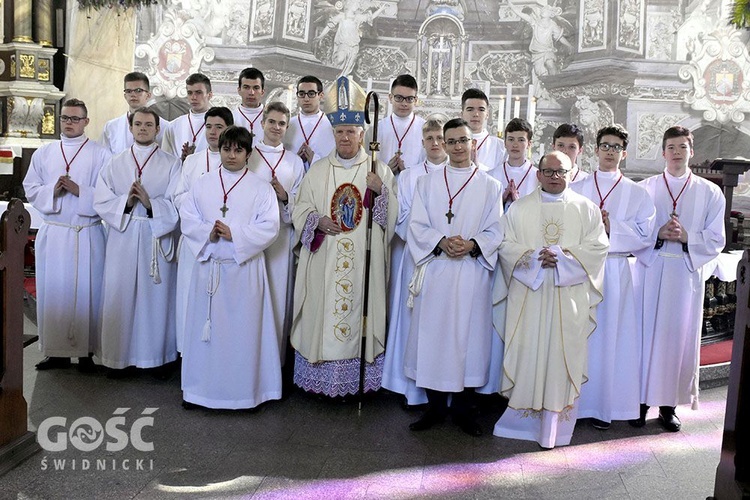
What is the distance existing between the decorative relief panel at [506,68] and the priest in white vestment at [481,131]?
5.26 metres

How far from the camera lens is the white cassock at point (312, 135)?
6684mm

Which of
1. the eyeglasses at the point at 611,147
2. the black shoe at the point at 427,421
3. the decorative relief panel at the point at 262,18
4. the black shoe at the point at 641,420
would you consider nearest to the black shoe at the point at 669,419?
the black shoe at the point at 641,420

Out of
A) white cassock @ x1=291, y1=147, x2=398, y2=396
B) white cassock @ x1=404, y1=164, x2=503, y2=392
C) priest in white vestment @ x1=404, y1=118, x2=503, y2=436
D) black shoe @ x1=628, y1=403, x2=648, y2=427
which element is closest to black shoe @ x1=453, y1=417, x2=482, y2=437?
priest in white vestment @ x1=404, y1=118, x2=503, y2=436

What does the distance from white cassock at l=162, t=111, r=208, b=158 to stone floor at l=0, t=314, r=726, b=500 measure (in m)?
2.22

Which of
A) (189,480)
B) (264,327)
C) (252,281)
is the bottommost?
(189,480)

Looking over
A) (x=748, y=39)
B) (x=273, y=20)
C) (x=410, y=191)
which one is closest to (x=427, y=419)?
(x=410, y=191)

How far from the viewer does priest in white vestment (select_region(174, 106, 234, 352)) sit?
594 cm

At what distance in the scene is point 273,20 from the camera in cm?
1171

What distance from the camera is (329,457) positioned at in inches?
181

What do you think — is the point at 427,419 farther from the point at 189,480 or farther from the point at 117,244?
the point at 117,244

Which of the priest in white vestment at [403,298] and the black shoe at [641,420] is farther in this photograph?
the priest in white vestment at [403,298]

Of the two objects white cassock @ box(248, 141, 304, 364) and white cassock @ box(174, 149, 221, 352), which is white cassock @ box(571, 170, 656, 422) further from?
white cassock @ box(174, 149, 221, 352)

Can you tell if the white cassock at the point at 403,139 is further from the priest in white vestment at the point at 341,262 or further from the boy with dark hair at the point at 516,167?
the priest in white vestment at the point at 341,262

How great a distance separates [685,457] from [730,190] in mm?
3265
